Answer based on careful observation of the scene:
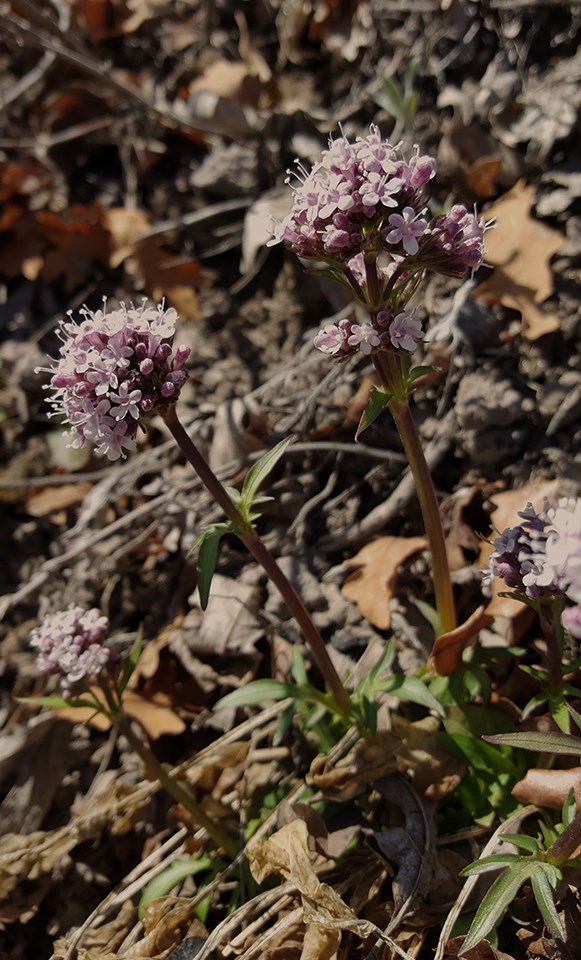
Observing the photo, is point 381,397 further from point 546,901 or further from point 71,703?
point 71,703

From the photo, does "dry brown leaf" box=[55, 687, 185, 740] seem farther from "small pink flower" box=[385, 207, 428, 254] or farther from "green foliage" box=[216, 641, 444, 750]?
"small pink flower" box=[385, 207, 428, 254]

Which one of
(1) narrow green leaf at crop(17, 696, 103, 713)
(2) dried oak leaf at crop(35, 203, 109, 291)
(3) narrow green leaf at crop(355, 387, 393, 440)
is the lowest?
(1) narrow green leaf at crop(17, 696, 103, 713)

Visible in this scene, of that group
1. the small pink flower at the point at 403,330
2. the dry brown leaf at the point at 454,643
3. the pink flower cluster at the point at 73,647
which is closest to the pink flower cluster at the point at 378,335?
the small pink flower at the point at 403,330

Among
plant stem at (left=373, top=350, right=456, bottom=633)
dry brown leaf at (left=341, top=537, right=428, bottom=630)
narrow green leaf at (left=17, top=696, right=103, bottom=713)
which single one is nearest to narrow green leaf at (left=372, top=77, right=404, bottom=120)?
dry brown leaf at (left=341, top=537, right=428, bottom=630)

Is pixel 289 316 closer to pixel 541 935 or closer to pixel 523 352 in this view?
pixel 523 352

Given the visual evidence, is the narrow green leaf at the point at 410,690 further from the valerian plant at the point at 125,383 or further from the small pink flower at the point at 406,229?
the small pink flower at the point at 406,229

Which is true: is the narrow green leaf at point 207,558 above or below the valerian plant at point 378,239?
below
